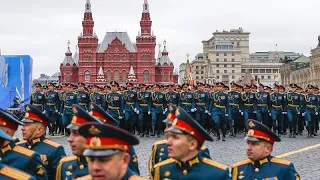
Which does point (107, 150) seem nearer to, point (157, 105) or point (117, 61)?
point (157, 105)

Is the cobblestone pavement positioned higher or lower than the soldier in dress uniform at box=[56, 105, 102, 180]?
lower

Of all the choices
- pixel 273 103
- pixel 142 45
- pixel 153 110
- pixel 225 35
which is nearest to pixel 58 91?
pixel 153 110

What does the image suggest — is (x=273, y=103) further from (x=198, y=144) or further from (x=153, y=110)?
(x=198, y=144)

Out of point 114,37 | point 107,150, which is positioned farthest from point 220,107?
point 114,37

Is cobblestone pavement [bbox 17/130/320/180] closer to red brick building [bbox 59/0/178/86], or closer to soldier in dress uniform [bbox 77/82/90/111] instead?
soldier in dress uniform [bbox 77/82/90/111]

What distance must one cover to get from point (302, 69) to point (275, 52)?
264 ft

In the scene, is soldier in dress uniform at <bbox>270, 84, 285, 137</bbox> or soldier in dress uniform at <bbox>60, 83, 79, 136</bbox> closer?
soldier in dress uniform at <bbox>60, 83, 79, 136</bbox>

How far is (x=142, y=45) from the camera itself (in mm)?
94438

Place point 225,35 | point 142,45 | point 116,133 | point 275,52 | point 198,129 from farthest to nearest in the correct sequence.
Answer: point 275,52 → point 225,35 → point 142,45 → point 198,129 → point 116,133

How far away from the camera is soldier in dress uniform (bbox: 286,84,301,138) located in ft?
62.5

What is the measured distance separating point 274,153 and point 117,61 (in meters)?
83.3

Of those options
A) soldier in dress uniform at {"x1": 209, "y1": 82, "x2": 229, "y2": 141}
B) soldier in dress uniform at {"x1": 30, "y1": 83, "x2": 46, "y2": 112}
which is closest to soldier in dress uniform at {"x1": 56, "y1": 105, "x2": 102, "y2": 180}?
soldier in dress uniform at {"x1": 209, "y1": 82, "x2": 229, "y2": 141}

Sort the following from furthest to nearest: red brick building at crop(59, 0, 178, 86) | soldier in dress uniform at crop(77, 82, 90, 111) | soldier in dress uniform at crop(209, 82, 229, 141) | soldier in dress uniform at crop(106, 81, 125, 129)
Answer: red brick building at crop(59, 0, 178, 86) < soldier in dress uniform at crop(77, 82, 90, 111) < soldier in dress uniform at crop(106, 81, 125, 129) < soldier in dress uniform at crop(209, 82, 229, 141)

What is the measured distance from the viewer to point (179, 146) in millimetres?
4730
